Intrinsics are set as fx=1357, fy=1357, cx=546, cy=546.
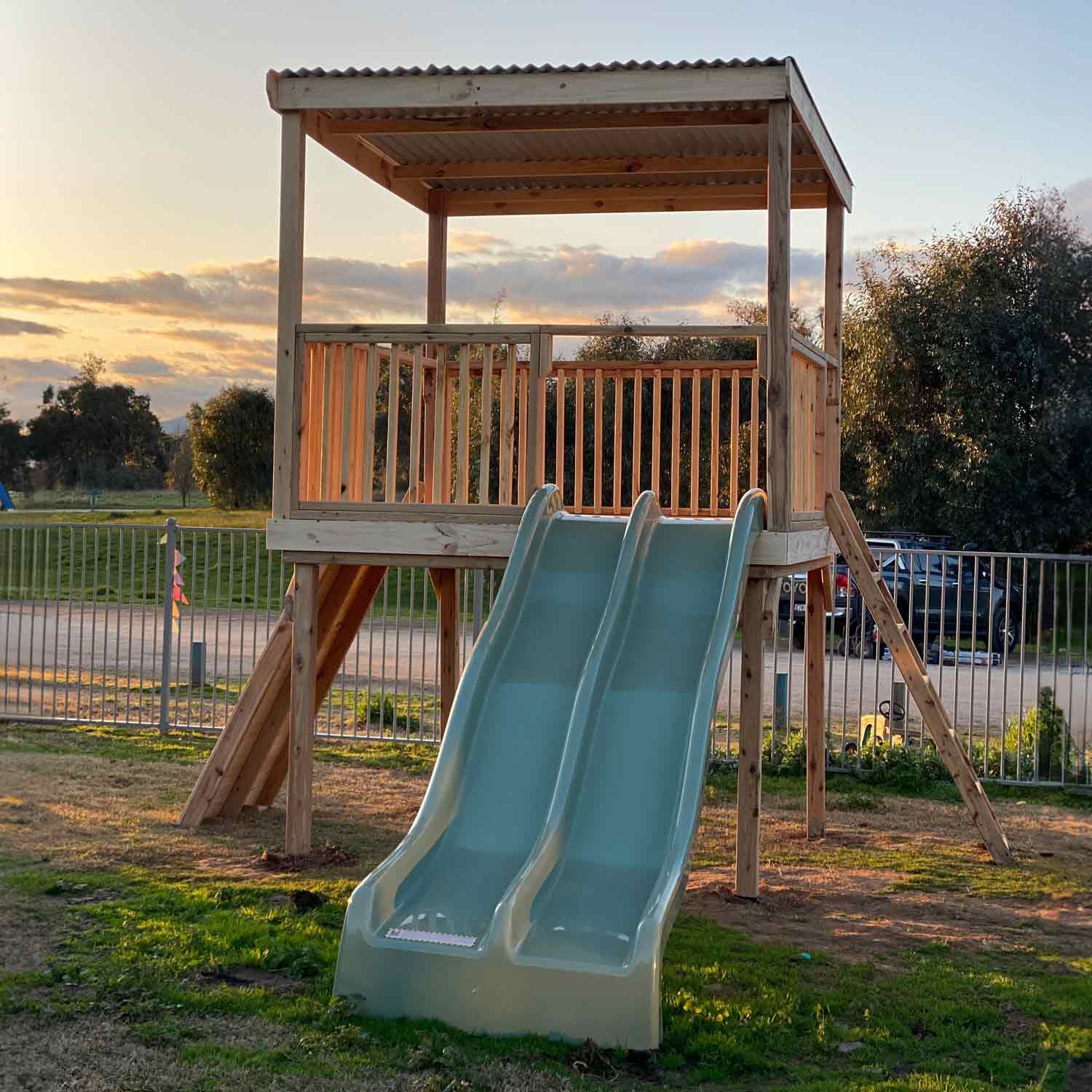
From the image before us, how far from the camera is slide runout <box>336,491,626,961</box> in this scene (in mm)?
6629

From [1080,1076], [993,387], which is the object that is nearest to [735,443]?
[1080,1076]

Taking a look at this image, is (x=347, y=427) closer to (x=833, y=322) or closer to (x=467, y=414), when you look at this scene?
(x=467, y=414)

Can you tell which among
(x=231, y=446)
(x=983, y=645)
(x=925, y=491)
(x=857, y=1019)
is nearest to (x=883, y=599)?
(x=857, y=1019)

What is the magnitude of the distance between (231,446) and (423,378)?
116ft

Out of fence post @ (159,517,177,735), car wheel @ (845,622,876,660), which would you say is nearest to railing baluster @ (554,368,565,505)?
fence post @ (159,517,177,735)

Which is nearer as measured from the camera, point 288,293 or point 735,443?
point 288,293

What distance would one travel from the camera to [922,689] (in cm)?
1034

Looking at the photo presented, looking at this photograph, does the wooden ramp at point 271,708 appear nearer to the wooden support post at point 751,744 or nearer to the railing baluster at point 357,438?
the railing baluster at point 357,438

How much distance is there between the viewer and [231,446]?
4584 centimetres

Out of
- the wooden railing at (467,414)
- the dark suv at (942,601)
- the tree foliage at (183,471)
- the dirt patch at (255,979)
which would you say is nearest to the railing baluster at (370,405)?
the wooden railing at (467,414)

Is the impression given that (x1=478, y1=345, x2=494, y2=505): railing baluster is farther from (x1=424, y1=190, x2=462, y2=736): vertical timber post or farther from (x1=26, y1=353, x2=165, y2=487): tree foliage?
(x1=26, y1=353, x2=165, y2=487): tree foliage

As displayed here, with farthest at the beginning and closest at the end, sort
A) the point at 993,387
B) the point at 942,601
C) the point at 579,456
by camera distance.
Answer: the point at 993,387, the point at 942,601, the point at 579,456

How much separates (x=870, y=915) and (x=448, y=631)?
4953 millimetres

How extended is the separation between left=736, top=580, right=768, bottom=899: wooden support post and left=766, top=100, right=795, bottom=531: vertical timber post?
0.54 m
